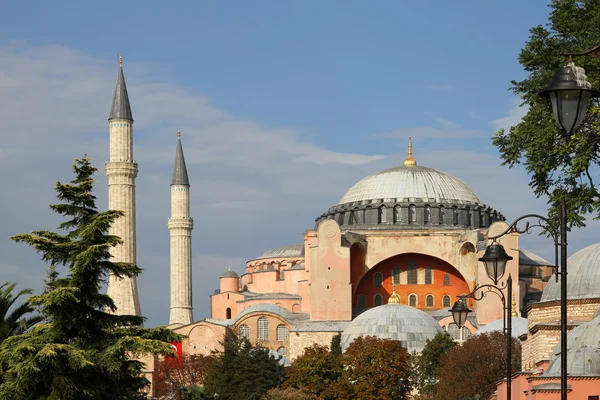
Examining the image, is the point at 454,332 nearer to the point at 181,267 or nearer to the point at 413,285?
the point at 413,285

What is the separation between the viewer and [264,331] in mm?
70250

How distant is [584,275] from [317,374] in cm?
1401

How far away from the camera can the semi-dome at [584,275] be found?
136ft

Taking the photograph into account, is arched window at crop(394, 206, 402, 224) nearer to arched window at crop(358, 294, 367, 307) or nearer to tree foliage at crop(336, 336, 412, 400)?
arched window at crop(358, 294, 367, 307)

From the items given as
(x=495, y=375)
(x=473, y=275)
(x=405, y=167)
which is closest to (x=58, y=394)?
(x=495, y=375)

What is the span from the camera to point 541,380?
89.5 feet

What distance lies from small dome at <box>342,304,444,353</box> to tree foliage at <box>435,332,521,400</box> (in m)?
11.6

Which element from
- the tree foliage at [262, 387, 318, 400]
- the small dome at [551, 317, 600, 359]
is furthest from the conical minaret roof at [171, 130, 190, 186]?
the small dome at [551, 317, 600, 359]

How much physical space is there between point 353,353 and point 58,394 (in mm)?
33308

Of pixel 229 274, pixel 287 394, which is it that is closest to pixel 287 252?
pixel 229 274

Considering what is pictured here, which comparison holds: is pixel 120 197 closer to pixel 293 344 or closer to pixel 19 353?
pixel 293 344

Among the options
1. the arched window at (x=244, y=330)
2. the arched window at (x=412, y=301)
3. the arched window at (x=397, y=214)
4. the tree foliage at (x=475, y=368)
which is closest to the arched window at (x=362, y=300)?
the arched window at (x=412, y=301)

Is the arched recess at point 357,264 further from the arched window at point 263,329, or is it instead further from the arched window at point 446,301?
the arched window at point 263,329

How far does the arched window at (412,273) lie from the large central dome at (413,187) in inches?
149
